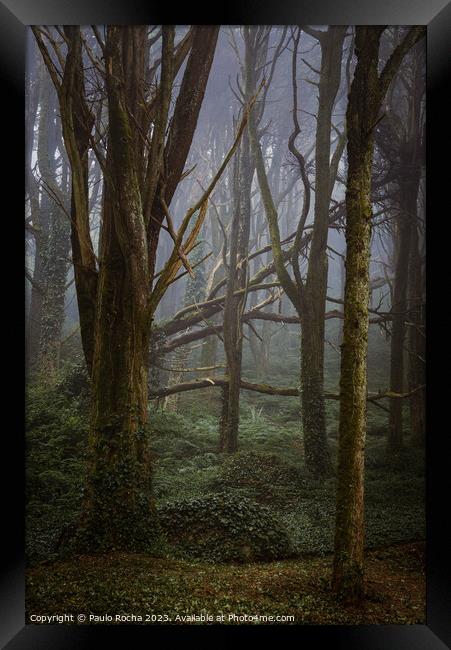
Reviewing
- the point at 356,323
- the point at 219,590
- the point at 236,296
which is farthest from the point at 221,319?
the point at 219,590

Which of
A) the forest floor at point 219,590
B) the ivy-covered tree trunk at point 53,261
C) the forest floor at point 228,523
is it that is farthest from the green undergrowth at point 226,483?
the ivy-covered tree trunk at point 53,261

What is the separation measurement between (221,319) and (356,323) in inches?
44.6

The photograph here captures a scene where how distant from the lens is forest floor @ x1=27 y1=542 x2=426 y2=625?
10.6 feet

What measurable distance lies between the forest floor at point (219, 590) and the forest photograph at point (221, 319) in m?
0.02

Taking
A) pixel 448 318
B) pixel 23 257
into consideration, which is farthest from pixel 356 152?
pixel 23 257

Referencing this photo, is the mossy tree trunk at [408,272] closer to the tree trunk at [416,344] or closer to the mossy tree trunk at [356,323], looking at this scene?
the tree trunk at [416,344]

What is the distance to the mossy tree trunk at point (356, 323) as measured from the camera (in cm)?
320

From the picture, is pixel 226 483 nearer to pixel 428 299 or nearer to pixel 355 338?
pixel 355 338

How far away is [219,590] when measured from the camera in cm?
325

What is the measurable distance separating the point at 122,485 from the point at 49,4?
3440 millimetres

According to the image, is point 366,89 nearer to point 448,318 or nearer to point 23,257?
point 448,318

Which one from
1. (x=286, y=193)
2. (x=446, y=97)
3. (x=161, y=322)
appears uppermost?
(x=446, y=97)

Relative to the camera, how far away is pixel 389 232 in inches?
139

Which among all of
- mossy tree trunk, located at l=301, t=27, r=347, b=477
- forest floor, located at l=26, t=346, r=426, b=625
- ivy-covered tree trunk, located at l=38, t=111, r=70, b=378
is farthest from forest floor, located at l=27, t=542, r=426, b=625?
ivy-covered tree trunk, located at l=38, t=111, r=70, b=378
